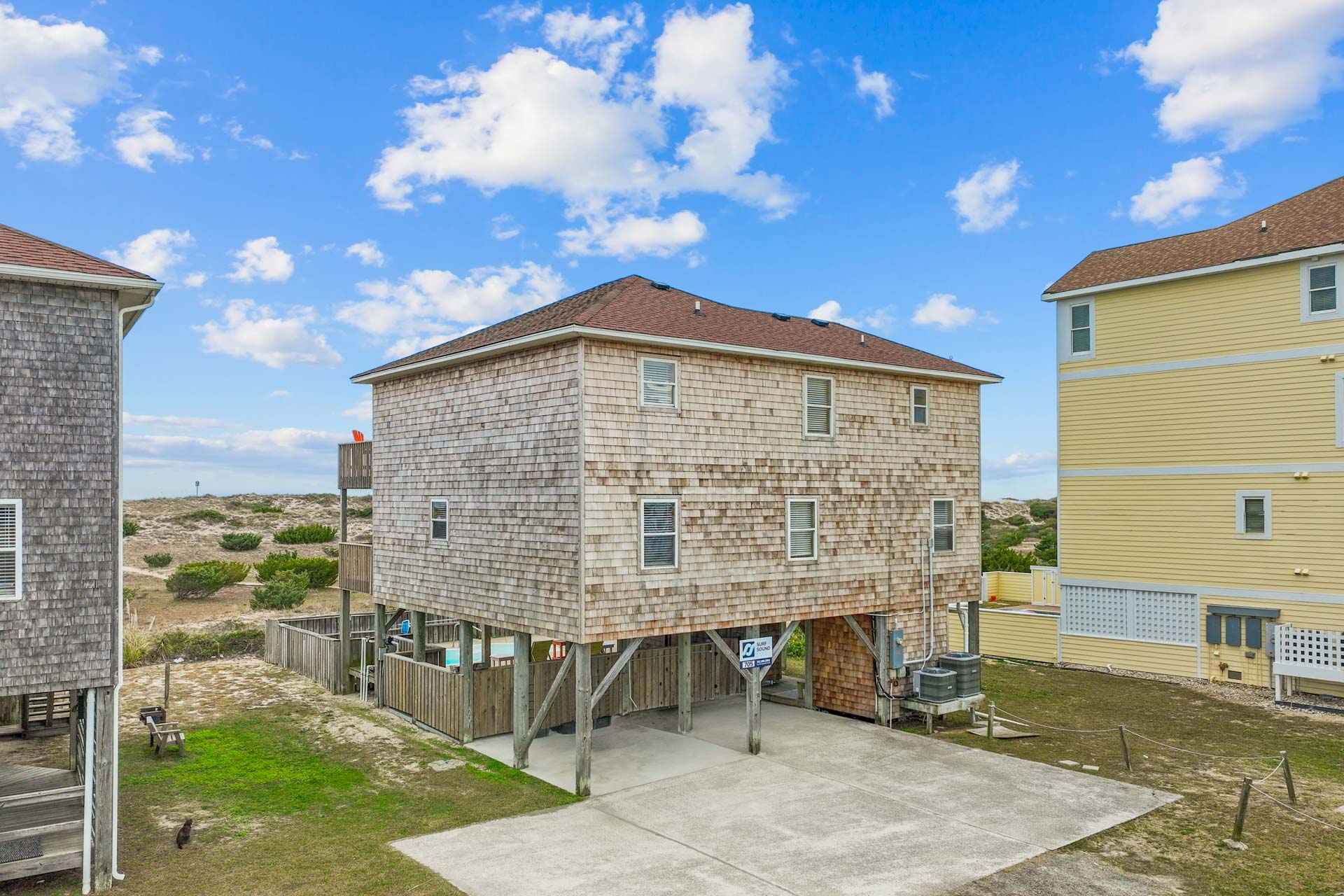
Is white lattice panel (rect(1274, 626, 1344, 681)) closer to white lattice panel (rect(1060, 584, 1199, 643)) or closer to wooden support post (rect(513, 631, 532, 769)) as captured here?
white lattice panel (rect(1060, 584, 1199, 643))

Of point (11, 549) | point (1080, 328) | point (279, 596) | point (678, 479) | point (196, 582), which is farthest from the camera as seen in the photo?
point (196, 582)

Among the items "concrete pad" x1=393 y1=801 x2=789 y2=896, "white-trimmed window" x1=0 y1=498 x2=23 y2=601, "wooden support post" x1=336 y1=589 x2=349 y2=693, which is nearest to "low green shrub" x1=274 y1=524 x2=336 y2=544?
"wooden support post" x1=336 y1=589 x2=349 y2=693

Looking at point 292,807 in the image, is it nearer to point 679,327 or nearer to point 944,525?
point 679,327

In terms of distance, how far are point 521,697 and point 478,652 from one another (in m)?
9.93

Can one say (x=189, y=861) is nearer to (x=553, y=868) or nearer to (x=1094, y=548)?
(x=553, y=868)

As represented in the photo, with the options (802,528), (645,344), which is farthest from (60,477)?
(802,528)

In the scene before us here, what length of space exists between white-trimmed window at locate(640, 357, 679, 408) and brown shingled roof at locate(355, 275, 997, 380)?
1.61 feet

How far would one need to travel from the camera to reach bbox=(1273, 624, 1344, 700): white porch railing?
59.7ft

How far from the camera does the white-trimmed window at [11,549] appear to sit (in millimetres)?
9180

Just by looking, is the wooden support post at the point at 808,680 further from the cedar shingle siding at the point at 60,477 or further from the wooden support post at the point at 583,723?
the cedar shingle siding at the point at 60,477

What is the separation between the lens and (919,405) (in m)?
17.9

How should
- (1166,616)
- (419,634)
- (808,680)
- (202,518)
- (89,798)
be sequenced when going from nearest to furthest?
1. (89,798)
2. (419,634)
3. (808,680)
4. (1166,616)
5. (202,518)

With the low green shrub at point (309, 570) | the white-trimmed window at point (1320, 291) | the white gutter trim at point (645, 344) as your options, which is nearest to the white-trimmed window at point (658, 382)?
the white gutter trim at point (645, 344)

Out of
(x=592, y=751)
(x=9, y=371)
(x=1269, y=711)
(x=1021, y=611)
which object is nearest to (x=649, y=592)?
(x=592, y=751)
